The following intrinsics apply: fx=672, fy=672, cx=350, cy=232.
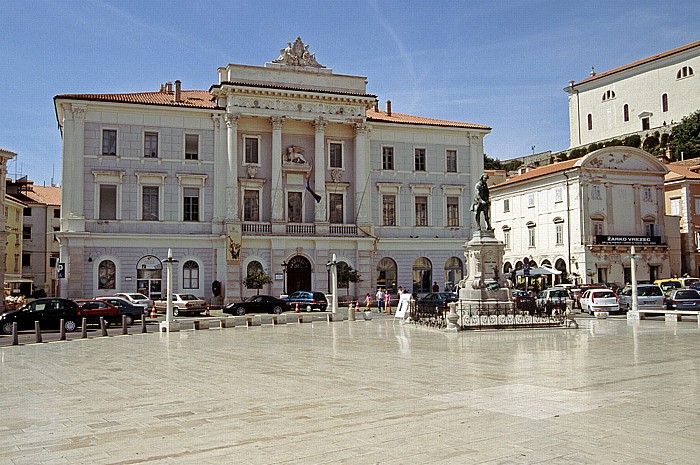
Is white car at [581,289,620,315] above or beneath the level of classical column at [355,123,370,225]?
beneath

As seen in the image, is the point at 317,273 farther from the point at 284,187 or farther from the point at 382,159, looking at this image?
the point at 382,159

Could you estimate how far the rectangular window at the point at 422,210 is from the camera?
5059cm

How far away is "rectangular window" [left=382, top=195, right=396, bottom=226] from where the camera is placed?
49969mm

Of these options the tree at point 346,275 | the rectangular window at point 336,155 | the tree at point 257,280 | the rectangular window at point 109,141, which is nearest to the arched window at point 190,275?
the tree at point 257,280

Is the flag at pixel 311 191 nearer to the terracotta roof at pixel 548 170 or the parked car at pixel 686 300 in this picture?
the parked car at pixel 686 300

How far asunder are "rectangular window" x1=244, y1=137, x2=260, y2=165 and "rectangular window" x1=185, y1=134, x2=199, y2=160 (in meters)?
3.37

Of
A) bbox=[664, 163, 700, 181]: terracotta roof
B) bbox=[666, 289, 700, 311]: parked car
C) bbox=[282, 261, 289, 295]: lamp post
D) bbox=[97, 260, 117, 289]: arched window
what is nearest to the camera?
bbox=[666, 289, 700, 311]: parked car

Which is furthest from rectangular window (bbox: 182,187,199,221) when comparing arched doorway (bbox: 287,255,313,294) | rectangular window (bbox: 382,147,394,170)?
rectangular window (bbox: 382,147,394,170)

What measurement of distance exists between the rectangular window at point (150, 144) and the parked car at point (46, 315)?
18167 millimetres

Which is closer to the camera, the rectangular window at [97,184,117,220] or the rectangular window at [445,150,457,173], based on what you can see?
the rectangular window at [97,184,117,220]

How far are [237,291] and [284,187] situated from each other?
8123mm

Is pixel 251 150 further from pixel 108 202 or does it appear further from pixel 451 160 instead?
pixel 451 160

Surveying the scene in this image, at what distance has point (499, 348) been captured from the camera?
18.8 metres

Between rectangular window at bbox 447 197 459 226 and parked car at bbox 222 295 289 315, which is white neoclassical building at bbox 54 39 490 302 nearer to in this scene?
rectangular window at bbox 447 197 459 226
